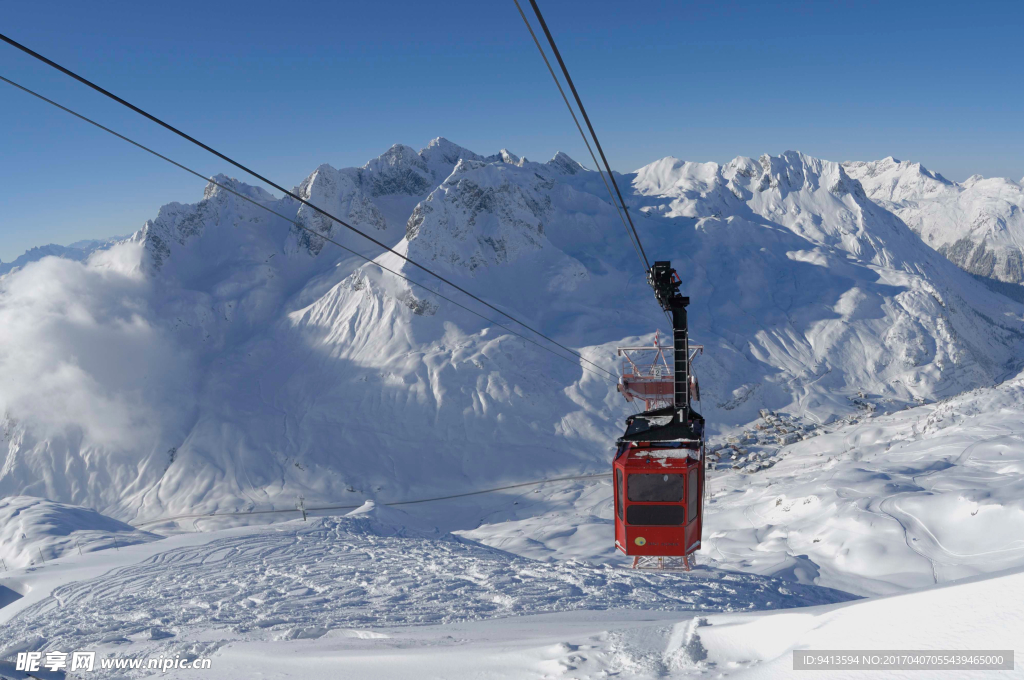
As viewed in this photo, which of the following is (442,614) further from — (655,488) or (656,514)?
(655,488)

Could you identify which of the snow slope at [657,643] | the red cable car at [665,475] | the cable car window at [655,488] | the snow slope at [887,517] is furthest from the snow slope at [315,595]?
the snow slope at [887,517]

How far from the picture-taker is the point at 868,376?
242 feet

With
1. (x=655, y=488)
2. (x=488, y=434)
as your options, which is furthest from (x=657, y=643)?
(x=488, y=434)

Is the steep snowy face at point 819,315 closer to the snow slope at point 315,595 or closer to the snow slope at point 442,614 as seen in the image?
the snow slope at point 315,595

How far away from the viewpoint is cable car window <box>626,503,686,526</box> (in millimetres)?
10727

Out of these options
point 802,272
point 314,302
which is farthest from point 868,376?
point 314,302

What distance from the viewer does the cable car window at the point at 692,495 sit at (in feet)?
35.0

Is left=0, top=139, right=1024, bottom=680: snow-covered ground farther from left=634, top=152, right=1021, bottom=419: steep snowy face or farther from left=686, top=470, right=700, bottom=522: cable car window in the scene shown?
left=686, top=470, right=700, bottom=522: cable car window

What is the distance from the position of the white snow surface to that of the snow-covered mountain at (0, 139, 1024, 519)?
922 inches

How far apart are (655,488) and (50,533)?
2679 centimetres

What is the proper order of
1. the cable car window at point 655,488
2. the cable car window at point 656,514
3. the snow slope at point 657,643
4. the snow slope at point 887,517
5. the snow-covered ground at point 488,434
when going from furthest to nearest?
the snow slope at point 887,517 < the snow-covered ground at point 488,434 < the cable car window at point 656,514 < the cable car window at point 655,488 < the snow slope at point 657,643

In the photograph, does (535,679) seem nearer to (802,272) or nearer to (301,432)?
(301,432)

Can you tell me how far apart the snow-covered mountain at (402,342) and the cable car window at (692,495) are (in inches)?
1724

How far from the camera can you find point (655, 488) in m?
10.7
